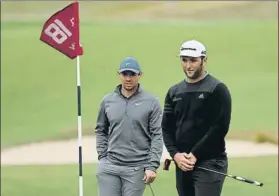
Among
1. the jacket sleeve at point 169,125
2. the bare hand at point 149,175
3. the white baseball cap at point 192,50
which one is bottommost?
the bare hand at point 149,175

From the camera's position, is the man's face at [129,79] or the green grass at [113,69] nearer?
the man's face at [129,79]

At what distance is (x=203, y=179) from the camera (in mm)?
6070

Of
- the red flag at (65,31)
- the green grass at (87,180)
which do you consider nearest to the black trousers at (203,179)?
the red flag at (65,31)

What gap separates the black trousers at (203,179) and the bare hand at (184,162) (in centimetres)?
8

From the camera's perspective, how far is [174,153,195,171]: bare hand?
6039 millimetres

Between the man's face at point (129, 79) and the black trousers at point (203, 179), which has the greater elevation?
the man's face at point (129, 79)

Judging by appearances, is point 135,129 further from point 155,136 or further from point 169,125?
point 169,125

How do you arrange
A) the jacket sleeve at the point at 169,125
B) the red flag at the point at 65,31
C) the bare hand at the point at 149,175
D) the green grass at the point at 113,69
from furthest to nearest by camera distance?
the green grass at the point at 113,69, the red flag at the point at 65,31, the bare hand at the point at 149,175, the jacket sleeve at the point at 169,125

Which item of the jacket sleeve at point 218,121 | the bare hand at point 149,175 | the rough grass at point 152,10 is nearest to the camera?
the jacket sleeve at point 218,121

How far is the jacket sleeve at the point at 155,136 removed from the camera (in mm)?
6562

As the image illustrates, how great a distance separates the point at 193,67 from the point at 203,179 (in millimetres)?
767

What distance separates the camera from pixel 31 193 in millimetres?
11609

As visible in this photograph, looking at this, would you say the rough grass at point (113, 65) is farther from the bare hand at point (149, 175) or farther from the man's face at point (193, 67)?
the man's face at point (193, 67)

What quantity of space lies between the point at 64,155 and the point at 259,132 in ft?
14.3
